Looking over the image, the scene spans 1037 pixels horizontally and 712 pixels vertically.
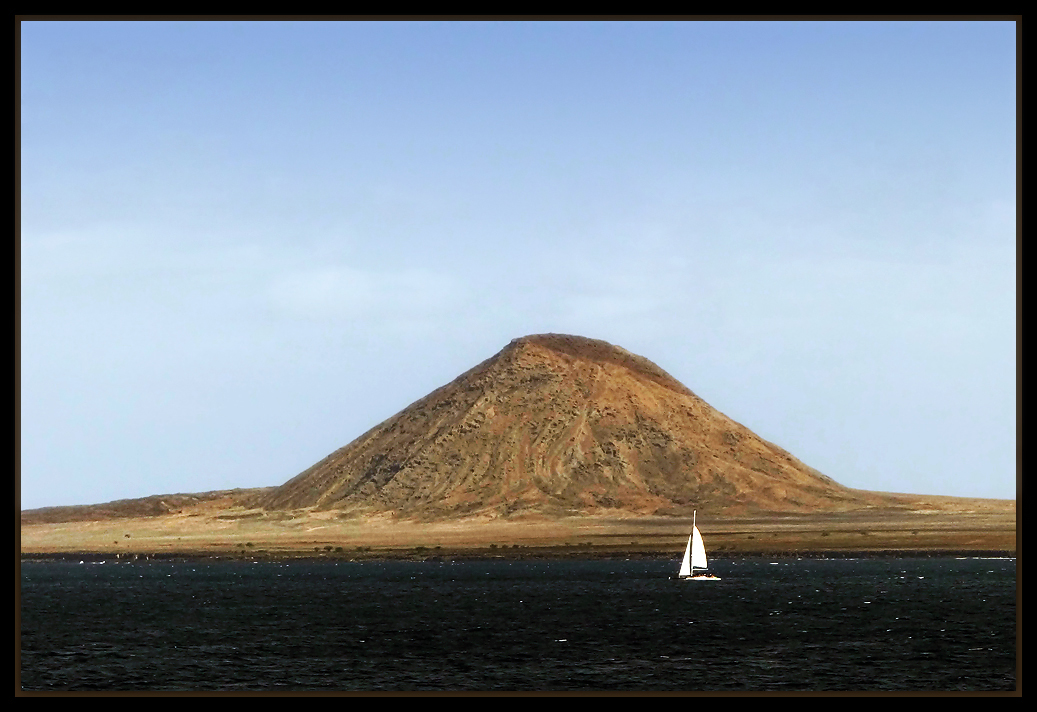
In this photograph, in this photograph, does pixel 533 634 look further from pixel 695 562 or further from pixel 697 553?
pixel 697 553

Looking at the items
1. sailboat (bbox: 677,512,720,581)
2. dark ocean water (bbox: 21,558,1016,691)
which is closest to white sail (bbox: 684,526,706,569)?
sailboat (bbox: 677,512,720,581)

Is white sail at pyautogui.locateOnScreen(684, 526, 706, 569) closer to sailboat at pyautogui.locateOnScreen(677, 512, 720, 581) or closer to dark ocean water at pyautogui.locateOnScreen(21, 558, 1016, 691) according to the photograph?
sailboat at pyautogui.locateOnScreen(677, 512, 720, 581)

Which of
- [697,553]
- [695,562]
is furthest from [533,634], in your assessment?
[697,553]

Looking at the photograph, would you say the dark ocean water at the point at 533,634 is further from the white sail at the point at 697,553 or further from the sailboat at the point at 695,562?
the white sail at the point at 697,553

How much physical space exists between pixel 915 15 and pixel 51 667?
51.9 m

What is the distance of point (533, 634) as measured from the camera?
74.9m

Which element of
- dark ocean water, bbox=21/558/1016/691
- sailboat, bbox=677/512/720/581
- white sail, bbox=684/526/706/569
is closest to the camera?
dark ocean water, bbox=21/558/1016/691

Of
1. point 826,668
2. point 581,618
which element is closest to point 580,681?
point 826,668

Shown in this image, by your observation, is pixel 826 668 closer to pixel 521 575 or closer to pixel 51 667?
pixel 51 667

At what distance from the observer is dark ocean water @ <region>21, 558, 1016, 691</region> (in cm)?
5488

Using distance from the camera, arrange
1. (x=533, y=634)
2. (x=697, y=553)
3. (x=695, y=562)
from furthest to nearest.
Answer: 1. (x=697, y=553)
2. (x=695, y=562)
3. (x=533, y=634)

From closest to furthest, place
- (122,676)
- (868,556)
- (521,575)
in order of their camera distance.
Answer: (122,676) < (521,575) < (868,556)

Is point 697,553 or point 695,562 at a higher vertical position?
point 697,553
